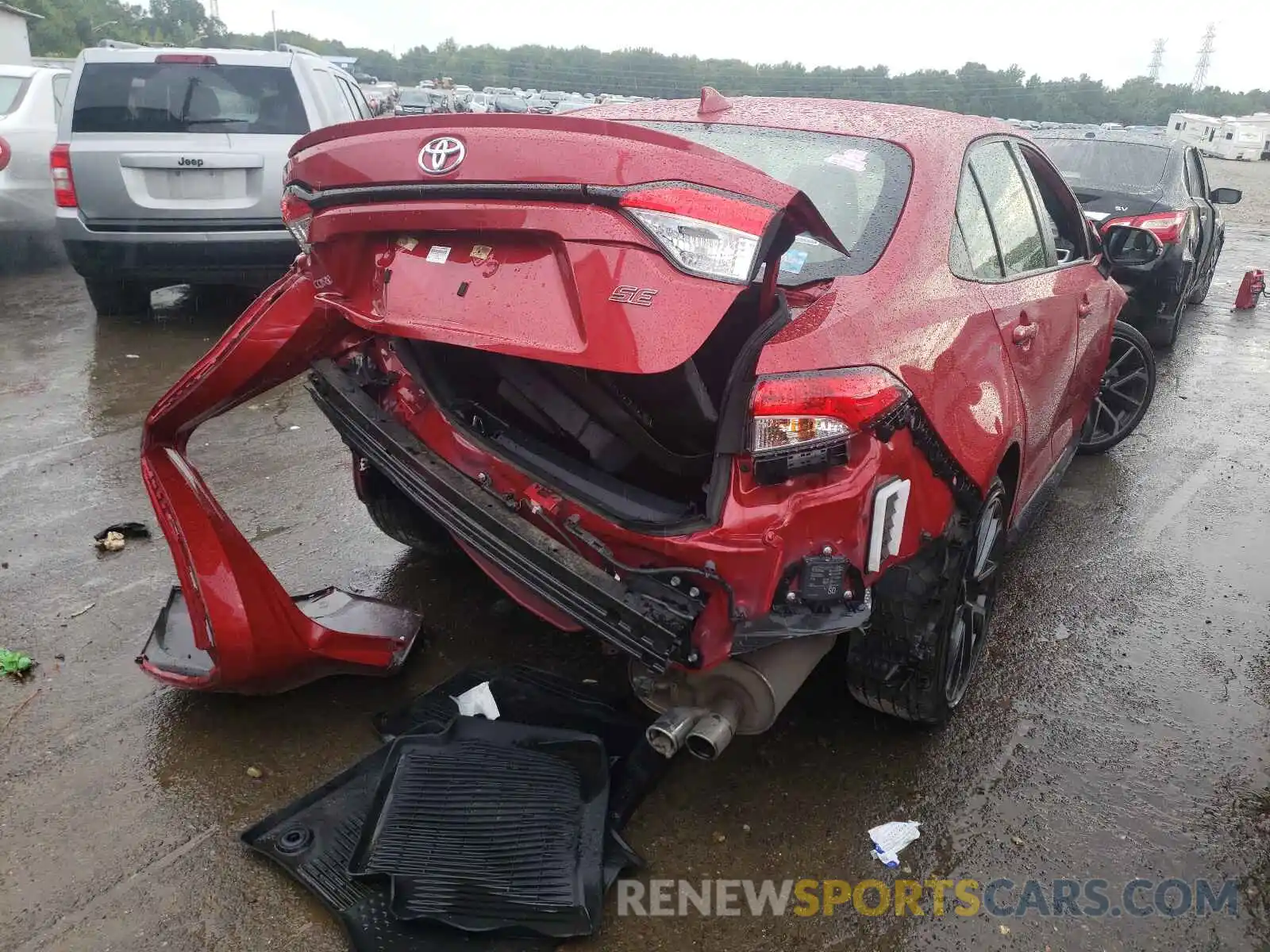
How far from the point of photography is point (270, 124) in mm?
6477

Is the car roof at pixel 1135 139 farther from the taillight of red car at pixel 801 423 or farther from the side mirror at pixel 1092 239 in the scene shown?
the taillight of red car at pixel 801 423

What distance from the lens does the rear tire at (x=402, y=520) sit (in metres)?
3.46

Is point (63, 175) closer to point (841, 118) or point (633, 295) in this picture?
point (841, 118)

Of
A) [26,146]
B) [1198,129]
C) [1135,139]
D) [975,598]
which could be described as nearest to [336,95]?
[26,146]

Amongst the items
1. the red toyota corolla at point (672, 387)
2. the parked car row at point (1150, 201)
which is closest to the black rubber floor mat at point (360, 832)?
the red toyota corolla at point (672, 387)

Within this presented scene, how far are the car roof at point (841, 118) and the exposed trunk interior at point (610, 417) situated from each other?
0.91 metres

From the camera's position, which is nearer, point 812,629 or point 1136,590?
point 812,629

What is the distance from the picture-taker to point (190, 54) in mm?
6336

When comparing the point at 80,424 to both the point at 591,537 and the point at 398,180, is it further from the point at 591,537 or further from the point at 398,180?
the point at 591,537

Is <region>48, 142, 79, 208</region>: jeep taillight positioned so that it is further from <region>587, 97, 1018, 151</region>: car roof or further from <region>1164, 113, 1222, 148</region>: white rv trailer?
<region>1164, 113, 1222, 148</region>: white rv trailer

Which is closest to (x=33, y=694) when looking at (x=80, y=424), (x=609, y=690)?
(x=609, y=690)

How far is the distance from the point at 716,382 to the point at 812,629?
83 centimetres

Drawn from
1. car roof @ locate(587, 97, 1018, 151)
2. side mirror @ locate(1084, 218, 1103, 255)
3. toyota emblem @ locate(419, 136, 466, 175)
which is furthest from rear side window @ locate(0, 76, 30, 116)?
side mirror @ locate(1084, 218, 1103, 255)

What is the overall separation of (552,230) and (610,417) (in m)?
0.65
